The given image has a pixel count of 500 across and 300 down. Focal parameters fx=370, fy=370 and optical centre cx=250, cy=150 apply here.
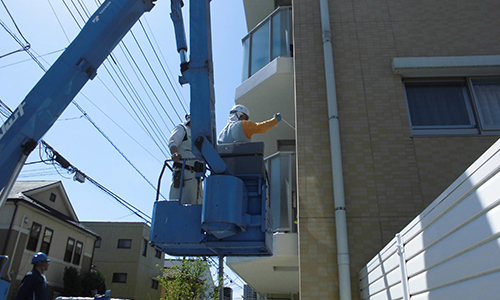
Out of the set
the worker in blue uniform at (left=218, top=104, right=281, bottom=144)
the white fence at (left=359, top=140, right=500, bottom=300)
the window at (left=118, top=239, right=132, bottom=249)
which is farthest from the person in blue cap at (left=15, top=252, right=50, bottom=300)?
the window at (left=118, top=239, right=132, bottom=249)

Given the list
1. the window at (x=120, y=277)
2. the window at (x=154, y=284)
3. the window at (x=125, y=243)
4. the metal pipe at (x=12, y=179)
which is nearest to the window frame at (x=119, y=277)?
the window at (x=120, y=277)

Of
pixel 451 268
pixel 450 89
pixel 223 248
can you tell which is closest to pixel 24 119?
pixel 223 248

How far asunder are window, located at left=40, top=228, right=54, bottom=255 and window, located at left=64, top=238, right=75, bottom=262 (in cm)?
199

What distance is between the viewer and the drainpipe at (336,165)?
4871mm

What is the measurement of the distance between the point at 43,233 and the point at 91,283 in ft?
18.8

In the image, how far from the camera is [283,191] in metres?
6.57

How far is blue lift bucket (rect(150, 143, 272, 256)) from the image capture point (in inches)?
160

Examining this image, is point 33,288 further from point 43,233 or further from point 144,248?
point 144,248

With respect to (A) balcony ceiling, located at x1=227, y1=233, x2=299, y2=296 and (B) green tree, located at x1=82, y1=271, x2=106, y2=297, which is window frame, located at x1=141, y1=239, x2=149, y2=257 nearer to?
(B) green tree, located at x1=82, y1=271, x2=106, y2=297

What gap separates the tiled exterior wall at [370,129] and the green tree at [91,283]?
77.4 ft

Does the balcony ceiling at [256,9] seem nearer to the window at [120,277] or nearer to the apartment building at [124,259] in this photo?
the apartment building at [124,259]

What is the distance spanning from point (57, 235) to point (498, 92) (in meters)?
23.8

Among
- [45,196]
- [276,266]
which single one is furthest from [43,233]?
[276,266]

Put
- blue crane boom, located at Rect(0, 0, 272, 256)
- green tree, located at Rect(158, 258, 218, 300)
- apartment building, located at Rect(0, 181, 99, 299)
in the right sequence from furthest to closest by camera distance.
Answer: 1. apartment building, located at Rect(0, 181, 99, 299)
2. green tree, located at Rect(158, 258, 218, 300)
3. blue crane boom, located at Rect(0, 0, 272, 256)
